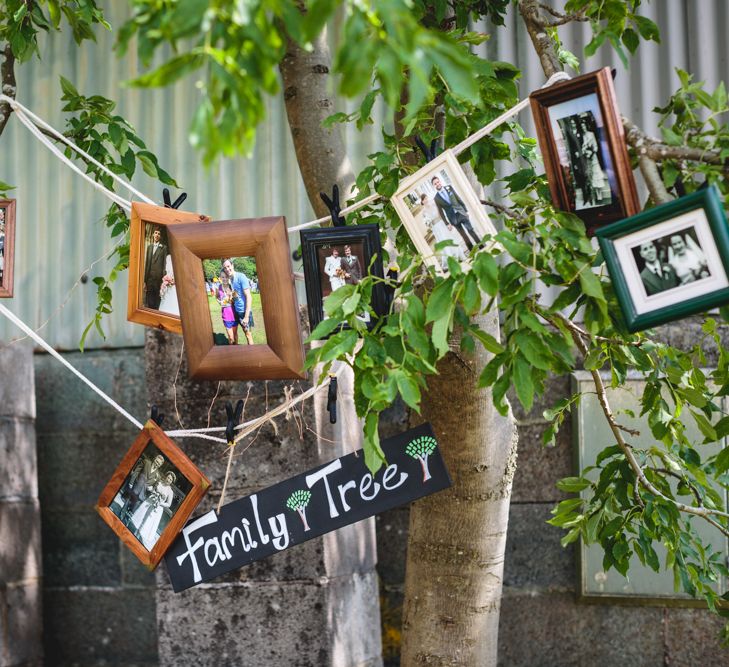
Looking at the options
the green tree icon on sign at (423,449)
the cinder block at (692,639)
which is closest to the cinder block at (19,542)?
the green tree icon on sign at (423,449)

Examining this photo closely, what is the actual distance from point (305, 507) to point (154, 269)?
785 mm

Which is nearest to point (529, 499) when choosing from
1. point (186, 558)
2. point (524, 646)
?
point (524, 646)

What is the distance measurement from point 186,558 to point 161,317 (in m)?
0.68

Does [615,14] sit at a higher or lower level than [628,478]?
higher

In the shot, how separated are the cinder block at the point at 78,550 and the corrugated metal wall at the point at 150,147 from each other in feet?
3.00

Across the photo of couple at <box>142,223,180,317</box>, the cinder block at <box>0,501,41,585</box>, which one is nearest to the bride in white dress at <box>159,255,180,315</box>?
the photo of couple at <box>142,223,180,317</box>

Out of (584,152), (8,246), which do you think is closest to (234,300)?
(8,246)

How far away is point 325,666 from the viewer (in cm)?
369

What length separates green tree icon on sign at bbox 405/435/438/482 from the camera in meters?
2.50

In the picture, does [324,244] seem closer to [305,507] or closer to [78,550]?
[305,507]

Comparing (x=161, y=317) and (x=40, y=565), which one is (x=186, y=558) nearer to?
(x=161, y=317)

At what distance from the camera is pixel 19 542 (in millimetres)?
4602

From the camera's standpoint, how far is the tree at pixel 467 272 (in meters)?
1.38

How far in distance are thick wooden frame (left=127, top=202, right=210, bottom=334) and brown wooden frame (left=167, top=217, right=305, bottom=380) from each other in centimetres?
11
